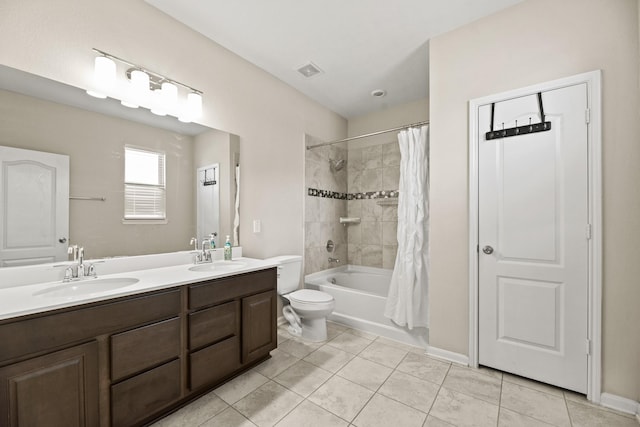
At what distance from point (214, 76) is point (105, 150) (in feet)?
3.53

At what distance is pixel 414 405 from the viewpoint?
1638 millimetres

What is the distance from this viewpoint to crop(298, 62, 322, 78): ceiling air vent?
8.61ft

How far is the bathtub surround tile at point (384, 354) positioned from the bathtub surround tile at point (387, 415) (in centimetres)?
46

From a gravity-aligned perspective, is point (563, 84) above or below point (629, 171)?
above

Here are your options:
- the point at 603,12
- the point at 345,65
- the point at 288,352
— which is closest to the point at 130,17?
the point at 345,65

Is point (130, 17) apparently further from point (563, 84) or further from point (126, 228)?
point (563, 84)

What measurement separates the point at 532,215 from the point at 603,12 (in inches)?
52.1

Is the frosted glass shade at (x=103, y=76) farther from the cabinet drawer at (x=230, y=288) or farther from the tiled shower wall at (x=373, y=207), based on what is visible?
the tiled shower wall at (x=373, y=207)

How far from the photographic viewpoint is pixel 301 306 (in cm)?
246

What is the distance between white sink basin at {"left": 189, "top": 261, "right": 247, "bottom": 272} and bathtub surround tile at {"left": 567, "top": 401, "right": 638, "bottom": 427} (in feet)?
7.45

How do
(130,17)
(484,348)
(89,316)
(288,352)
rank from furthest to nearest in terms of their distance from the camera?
(288,352)
(484,348)
(130,17)
(89,316)

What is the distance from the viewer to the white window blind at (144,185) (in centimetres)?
182

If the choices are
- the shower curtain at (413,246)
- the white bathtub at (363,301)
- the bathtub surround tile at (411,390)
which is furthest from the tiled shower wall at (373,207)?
the bathtub surround tile at (411,390)

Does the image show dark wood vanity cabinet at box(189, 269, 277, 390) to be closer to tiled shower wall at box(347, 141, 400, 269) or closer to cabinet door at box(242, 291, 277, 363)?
cabinet door at box(242, 291, 277, 363)
